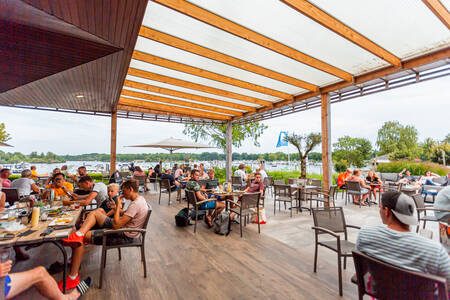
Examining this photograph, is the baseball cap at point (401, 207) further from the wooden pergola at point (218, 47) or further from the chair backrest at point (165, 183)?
the chair backrest at point (165, 183)

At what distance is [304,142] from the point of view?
11367mm

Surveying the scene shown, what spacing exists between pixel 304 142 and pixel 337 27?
8.52 meters

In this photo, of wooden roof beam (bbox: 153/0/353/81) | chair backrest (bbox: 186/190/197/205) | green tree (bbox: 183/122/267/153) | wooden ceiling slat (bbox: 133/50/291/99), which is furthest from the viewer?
green tree (bbox: 183/122/267/153)

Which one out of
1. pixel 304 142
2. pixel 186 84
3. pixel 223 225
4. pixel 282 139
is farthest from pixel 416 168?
pixel 186 84

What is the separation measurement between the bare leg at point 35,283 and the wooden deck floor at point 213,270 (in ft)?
1.63

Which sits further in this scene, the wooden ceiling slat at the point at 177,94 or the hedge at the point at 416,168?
the hedge at the point at 416,168

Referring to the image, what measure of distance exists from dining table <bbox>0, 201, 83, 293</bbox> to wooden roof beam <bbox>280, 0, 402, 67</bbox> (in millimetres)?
3720

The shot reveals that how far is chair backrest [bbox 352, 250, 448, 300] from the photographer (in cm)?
114

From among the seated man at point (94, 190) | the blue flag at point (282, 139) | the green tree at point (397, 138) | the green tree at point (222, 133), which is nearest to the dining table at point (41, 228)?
the seated man at point (94, 190)

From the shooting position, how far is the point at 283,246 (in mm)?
3662

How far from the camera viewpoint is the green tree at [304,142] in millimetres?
11086

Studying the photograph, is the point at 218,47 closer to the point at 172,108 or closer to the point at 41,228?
the point at 41,228

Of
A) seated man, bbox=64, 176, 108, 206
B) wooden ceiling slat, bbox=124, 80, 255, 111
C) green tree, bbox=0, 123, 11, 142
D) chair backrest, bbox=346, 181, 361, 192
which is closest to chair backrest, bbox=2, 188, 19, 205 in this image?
seated man, bbox=64, 176, 108, 206

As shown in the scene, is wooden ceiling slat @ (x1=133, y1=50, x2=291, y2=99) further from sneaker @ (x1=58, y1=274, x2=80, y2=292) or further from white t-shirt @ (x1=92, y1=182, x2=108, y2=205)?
sneaker @ (x1=58, y1=274, x2=80, y2=292)
